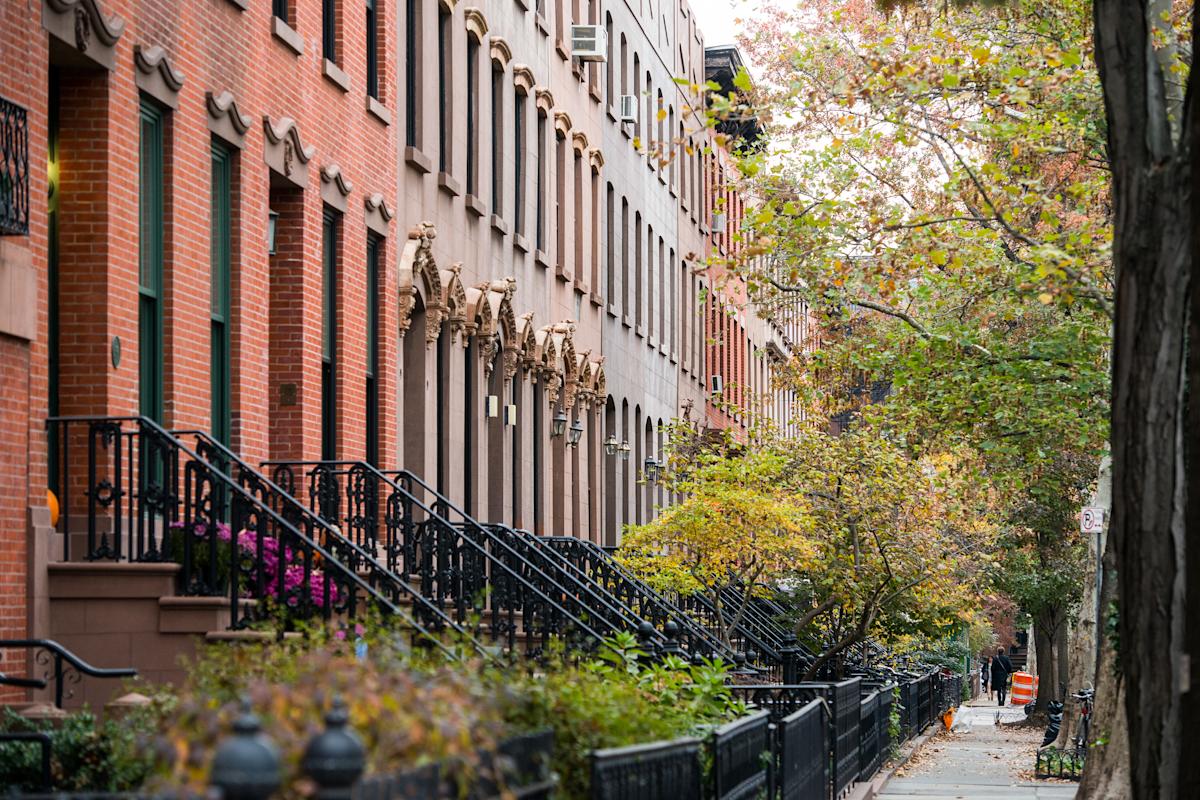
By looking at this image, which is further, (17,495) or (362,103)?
(362,103)

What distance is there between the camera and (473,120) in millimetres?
23906

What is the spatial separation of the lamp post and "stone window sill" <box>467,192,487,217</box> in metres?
5.19

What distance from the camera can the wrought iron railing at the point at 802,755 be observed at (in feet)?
37.8

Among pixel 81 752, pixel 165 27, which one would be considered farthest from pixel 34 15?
pixel 81 752

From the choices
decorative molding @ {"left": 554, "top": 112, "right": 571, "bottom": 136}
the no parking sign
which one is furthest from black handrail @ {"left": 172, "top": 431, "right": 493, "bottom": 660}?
decorative molding @ {"left": 554, "top": 112, "right": 571, "bottom": 136}

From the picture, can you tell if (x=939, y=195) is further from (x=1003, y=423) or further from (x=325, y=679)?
(x=325, y=679)

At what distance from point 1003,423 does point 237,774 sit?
23287 millimetres

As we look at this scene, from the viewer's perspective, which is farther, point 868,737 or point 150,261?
point 868,737

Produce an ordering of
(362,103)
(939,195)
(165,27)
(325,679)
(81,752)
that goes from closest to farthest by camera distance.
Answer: (325,679) → (81,752) → (165,27) → (362,103) → (939,195)

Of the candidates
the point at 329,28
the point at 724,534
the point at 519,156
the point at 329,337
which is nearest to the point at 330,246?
the point at 329,337

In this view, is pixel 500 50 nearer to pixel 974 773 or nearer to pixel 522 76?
pixel 522 76

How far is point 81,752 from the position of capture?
9773 millimetres

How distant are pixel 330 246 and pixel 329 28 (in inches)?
87.1

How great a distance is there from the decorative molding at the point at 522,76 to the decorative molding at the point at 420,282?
5.07 m
